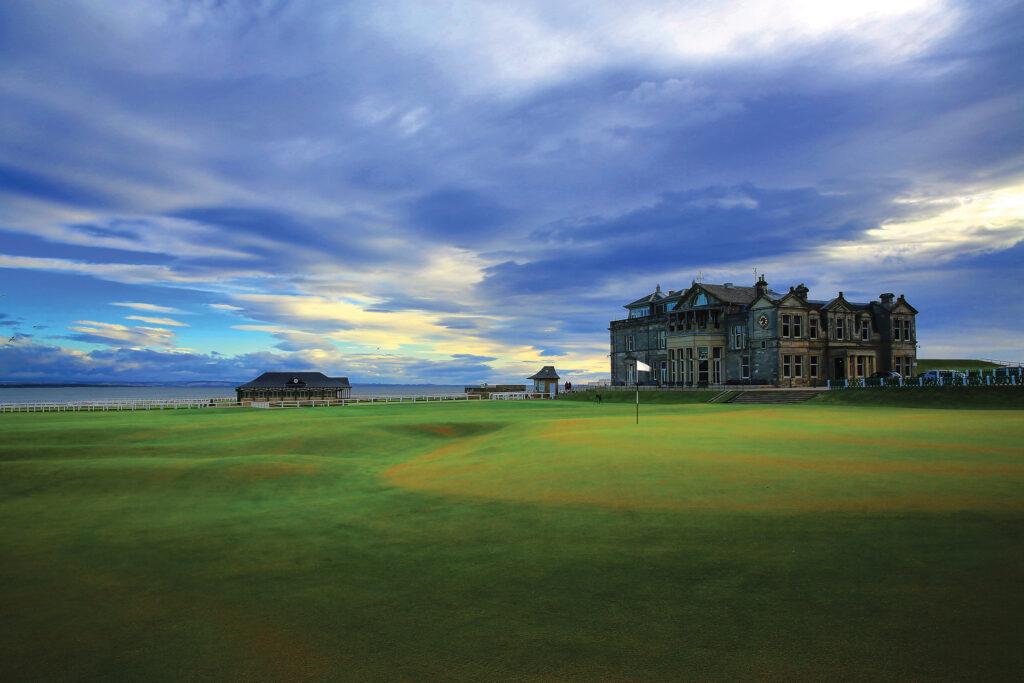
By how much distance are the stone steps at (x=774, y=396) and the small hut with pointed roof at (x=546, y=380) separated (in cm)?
3690

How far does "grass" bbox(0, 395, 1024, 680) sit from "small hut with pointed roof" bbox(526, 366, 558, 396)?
78.7 metres

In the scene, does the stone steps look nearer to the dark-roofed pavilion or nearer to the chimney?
the chimney

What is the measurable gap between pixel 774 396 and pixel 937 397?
15021 millimetres

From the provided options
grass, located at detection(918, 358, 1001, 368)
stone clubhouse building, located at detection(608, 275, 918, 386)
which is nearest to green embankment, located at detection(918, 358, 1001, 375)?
grass, located at detection(918, 358, 1001, 368)

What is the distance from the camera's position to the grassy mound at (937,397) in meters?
45.3

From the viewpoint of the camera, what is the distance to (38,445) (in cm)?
2723

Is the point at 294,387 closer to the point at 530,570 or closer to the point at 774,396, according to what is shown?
the point at 774,396

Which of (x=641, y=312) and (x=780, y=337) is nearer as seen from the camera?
(x=780, y=337)

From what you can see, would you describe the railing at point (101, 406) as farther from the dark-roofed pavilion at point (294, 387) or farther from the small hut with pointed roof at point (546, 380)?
the small hut with pointed roof at point (546, 380)

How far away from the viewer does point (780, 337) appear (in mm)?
72188

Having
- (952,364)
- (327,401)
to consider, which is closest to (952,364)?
(952,364)

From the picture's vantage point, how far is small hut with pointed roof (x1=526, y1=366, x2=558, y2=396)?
322 feet

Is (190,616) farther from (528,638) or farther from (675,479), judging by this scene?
(675,479)

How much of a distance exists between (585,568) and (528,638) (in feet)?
8.18
